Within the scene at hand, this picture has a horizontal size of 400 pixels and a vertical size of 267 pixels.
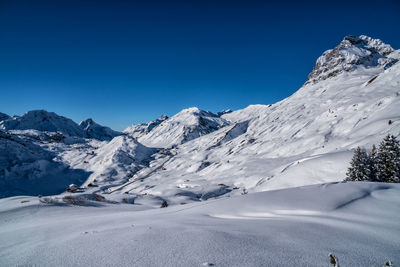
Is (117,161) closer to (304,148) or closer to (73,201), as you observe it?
(304,148)

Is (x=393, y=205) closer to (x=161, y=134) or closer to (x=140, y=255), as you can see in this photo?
(x=140, y=255)

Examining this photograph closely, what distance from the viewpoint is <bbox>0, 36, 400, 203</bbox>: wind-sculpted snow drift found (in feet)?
82.0

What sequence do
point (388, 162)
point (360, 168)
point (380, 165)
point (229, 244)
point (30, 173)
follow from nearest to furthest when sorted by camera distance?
point (229, 244)
point (388, 162)
point (380, 165)
point (360, 168)
point (30, 173)

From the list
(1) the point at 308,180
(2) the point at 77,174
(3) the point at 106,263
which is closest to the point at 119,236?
(3) the point at 106,263

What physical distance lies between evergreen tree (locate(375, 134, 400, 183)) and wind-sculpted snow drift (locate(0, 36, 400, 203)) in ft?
14.8

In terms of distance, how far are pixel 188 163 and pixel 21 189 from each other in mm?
56508

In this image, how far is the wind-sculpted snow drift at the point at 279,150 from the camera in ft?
82.0

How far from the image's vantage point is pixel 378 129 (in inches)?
996

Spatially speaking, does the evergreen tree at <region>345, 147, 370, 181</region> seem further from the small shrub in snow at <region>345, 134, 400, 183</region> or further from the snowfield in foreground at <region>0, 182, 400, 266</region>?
the snowfield in foreground at <region>0, 182, 400, 266</region>

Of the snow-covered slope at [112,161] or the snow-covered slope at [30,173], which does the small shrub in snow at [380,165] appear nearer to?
the snow-covered slope at [112,161]

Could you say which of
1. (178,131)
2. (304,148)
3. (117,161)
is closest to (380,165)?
(304,148)

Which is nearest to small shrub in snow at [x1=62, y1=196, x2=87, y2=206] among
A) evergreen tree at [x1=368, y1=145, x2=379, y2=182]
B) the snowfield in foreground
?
the snowfield in foreground

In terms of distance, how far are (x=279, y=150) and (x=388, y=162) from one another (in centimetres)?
3155

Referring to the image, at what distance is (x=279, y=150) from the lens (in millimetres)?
43719
